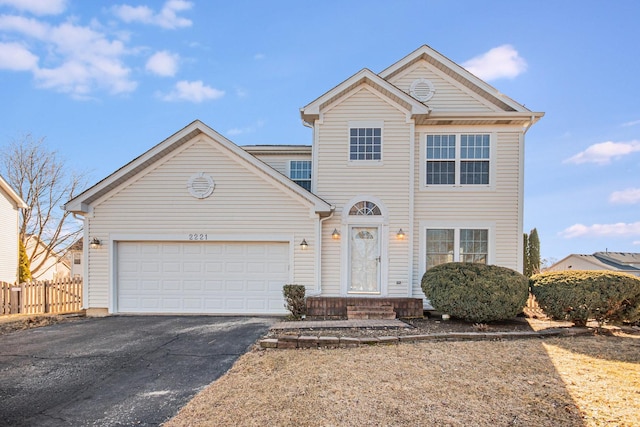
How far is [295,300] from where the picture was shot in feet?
29.8

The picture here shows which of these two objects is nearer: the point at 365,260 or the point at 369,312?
the point at 369,312

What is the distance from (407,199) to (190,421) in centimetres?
818

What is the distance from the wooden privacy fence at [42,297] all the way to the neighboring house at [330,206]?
1.91 metres

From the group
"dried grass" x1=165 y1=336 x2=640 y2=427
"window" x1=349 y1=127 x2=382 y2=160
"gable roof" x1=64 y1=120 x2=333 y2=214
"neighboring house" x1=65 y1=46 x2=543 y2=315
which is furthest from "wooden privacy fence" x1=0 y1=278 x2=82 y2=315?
"window" x1=349 y1=127 x2=382 y2=160

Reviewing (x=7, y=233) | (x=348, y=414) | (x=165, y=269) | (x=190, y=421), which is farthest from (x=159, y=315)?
(x=7, y=233)

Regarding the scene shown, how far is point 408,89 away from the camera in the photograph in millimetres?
10883

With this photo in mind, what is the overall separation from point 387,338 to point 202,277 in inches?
230

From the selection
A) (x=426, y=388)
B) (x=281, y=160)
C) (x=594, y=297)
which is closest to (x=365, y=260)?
(x=281, y=160)

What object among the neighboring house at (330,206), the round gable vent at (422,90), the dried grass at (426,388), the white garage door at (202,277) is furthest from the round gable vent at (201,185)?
the round gable vent at (422,90)

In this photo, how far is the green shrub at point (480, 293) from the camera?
26.1 feet

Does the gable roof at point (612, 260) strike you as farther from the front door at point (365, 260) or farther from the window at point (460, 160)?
the front door at point (365, 260)

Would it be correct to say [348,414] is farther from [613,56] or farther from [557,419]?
[613,56]

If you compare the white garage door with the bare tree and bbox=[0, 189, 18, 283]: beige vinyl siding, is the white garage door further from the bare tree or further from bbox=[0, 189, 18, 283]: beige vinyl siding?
the bare tree

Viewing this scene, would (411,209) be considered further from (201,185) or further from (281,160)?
(201,185)
